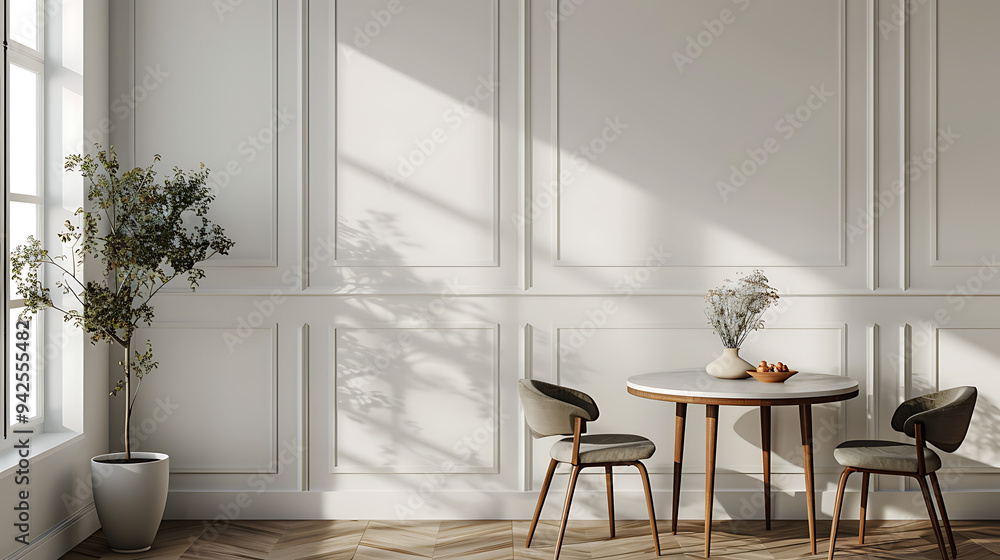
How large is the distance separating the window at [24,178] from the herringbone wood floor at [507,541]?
77 centimetres

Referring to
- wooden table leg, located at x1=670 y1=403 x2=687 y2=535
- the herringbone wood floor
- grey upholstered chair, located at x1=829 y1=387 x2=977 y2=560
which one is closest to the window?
the herringbone wood floor

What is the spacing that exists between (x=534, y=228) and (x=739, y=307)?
1082 millimetres

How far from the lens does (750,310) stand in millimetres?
3516

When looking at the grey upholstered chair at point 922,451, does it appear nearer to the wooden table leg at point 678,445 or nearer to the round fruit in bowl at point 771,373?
the round fruit in bowl at point 771,373

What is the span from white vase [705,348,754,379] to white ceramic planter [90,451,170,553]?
2597mm

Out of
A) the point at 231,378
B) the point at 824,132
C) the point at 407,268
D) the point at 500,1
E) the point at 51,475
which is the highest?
the point at 500,1

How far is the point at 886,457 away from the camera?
3.29m

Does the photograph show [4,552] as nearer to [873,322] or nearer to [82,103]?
[82,103]

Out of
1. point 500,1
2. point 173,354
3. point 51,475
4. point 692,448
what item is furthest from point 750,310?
point 51,475

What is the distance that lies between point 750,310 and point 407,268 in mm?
1682

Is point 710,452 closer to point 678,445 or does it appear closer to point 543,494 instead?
point 678,445

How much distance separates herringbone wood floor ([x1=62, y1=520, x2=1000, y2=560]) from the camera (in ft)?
11.3

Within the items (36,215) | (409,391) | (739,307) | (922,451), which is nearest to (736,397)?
(739,307)

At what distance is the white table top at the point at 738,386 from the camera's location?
3.21 m
